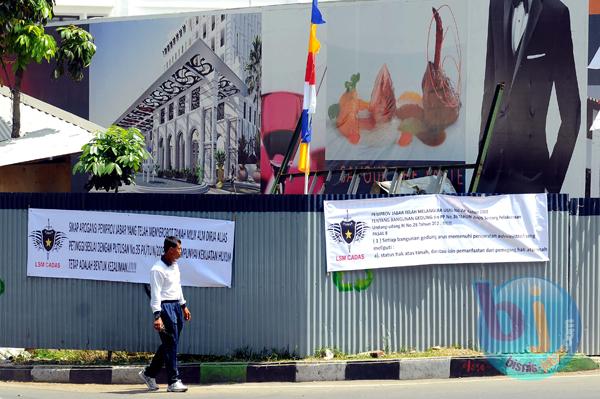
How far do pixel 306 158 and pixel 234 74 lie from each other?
275 inches

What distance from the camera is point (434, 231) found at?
1133 centimetres

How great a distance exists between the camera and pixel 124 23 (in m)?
20.8

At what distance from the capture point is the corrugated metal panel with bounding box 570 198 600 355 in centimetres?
1160

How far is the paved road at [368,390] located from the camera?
952cm

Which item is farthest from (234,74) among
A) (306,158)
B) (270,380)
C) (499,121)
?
(270,380)

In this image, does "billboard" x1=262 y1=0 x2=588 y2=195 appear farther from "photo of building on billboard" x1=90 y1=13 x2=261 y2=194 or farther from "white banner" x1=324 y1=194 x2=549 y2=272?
"white banner" x1=324 y1=194 x2=549 y2=272

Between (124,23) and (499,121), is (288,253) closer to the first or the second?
(499,121)

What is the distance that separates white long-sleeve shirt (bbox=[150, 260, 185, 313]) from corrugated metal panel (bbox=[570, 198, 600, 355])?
4963 mm

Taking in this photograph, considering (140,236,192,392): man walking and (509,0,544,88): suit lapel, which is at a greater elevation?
(509,0,544,88): suit lapel

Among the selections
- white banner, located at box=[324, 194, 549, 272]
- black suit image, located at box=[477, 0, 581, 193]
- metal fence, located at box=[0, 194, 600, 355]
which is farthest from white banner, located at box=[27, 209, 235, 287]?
black suit image, located at box=[477, 0, 581, 193]

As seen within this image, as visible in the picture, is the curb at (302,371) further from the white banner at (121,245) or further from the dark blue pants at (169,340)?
the white banner at (121,245)

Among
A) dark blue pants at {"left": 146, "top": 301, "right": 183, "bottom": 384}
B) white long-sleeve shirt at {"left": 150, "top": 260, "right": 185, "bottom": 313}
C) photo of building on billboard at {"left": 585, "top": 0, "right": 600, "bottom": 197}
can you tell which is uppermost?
photo of building on billboard at {"left": 585, "top": 0, "right": 600, "bottom": 197}

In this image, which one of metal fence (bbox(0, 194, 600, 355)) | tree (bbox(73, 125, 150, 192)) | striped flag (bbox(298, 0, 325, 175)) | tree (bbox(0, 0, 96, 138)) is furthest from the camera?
tree (bbox(0, 0, 96, 138))

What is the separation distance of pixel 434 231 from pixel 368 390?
2.31 metres
